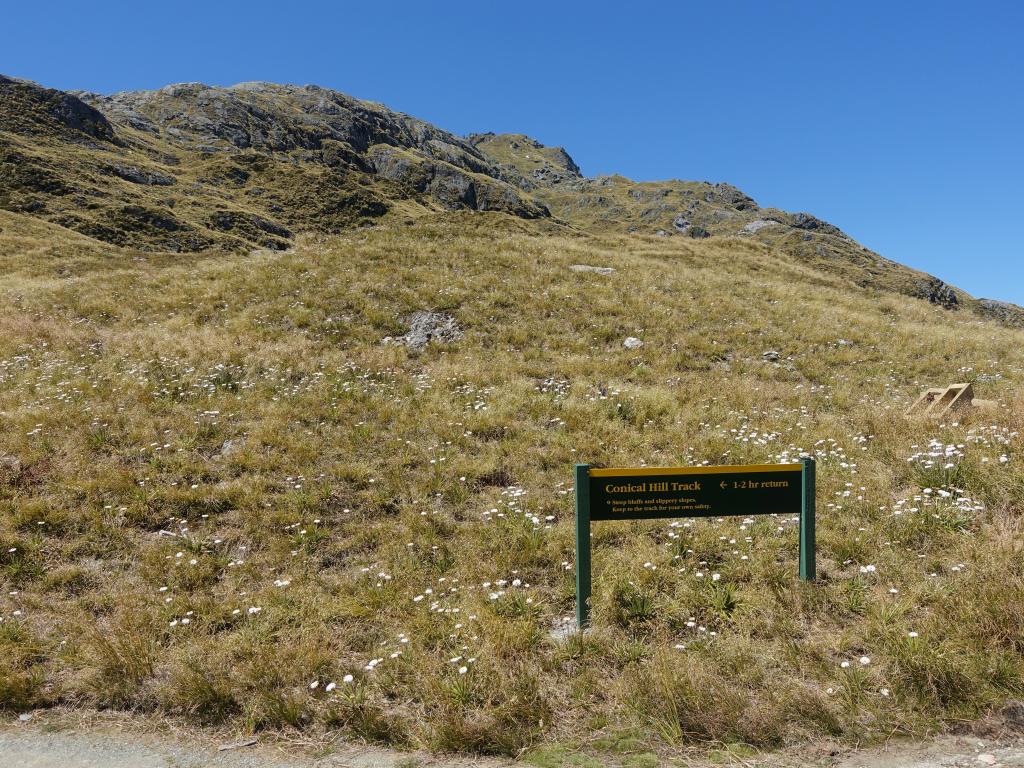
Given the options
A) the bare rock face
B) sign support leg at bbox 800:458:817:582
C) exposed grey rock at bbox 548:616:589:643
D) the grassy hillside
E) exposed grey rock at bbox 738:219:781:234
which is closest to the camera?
the grassy hillside

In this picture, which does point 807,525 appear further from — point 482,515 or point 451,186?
point 451,186

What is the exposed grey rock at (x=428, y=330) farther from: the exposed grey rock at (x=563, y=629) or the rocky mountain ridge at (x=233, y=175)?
the rocky mountain ridge at (x=233, y=175)

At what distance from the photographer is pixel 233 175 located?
3952 inches

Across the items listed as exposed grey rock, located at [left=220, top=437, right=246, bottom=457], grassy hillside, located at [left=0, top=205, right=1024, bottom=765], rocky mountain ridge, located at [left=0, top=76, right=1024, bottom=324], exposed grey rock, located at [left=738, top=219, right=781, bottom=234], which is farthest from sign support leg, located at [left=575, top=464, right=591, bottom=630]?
exposed grey rock, located at [left=738, top=219, right=781, bottom=234]

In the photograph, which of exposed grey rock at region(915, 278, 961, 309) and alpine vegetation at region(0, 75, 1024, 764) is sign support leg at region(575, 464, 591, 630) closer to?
alpine vegetation at region(0, 75, 1024, 764)

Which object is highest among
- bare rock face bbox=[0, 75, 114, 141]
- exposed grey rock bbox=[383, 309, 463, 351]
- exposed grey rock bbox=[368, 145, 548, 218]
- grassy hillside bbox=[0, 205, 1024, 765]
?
exposed grey rock bbox=[368, 145, 548, 218]

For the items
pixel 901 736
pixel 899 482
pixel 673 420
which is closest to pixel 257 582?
pixel 901 736

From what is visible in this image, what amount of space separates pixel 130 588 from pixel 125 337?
1174 centimetres

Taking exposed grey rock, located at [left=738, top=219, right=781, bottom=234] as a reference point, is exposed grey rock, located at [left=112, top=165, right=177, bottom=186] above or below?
below

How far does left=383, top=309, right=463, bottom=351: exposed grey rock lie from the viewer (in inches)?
629

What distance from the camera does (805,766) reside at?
3811 mm

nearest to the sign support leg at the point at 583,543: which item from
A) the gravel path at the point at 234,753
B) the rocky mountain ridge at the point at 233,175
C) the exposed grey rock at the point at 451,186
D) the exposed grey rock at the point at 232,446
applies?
the gravel path at the point at 234,753

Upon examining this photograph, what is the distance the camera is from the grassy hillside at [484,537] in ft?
14.7

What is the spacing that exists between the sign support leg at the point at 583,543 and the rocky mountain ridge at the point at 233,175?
120ft
